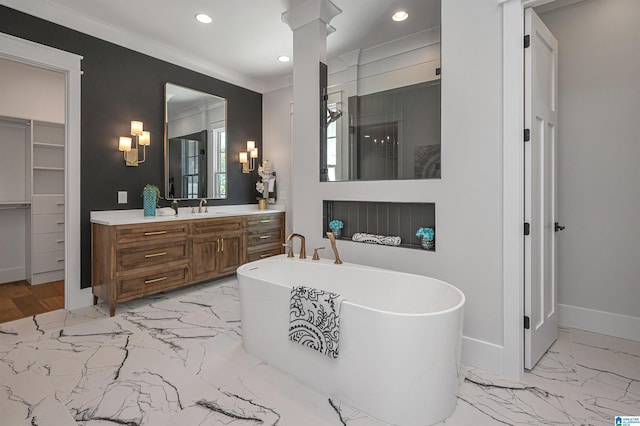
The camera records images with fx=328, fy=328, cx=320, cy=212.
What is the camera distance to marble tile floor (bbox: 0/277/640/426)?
1.68 m

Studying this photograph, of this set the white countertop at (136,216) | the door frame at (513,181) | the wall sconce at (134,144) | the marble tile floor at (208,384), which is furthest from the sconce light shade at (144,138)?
the door frame at (513,181)

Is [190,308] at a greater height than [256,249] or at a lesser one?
lesser

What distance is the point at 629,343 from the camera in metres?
2.48

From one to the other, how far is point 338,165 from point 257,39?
1844 millimetres

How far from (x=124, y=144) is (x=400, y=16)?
311 cm

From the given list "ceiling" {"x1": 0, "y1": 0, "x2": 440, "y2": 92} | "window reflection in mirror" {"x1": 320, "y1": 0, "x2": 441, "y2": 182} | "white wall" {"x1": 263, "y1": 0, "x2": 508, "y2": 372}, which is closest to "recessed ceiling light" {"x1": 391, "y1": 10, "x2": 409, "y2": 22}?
"ceiling" {"x1": 0, "y1": 0, "x2": 440, "y2": 92}

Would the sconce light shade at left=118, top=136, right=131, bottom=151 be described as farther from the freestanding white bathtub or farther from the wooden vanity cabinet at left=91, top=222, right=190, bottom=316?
the freestanding white bathtub

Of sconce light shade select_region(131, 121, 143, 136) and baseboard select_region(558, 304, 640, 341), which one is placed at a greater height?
sconce light shade select_region(131, 121, 143, 136)

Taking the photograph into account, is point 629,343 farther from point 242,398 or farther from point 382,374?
point 242,398

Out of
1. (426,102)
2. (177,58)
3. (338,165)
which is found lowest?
(338,165)

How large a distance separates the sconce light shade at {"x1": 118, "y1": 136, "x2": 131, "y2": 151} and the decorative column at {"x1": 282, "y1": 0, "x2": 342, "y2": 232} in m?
1.83

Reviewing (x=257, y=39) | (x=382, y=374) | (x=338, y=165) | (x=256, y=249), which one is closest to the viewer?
(x=382, y=374)

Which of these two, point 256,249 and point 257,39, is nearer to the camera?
point 257,39

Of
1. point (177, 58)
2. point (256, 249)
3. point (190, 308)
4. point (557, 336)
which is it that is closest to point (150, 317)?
point (190, 308)
